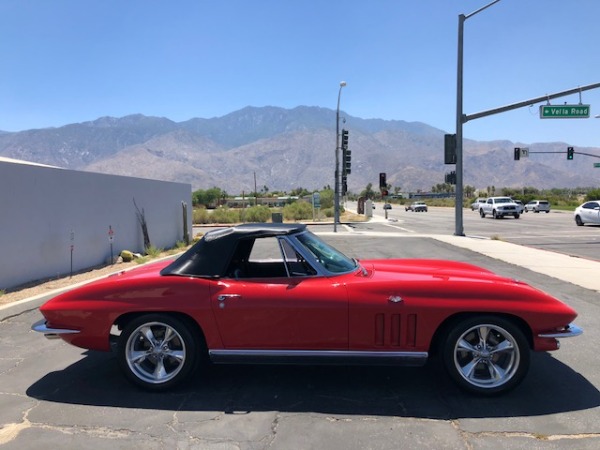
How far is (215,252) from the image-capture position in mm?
4395

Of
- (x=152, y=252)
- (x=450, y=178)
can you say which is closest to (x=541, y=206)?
(x=450, y=178)

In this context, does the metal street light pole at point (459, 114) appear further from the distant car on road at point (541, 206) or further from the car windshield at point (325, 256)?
the distant car on road at point (541, 206)

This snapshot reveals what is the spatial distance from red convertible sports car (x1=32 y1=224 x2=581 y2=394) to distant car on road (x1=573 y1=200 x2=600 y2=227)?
91.8ft

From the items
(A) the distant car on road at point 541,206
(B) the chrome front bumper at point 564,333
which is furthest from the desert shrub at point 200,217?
(A) the distant car on road at point 541,206

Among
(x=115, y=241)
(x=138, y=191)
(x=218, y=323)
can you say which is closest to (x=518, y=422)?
(x=218, y=323)

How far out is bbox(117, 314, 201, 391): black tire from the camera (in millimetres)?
4133

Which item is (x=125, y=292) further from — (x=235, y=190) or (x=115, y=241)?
(x=235, y=190)

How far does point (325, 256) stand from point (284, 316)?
0.79m

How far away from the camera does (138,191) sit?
1516 cm

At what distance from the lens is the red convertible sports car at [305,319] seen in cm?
396

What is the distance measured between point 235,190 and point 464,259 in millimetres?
178267

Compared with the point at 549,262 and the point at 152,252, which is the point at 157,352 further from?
the point at 549,262

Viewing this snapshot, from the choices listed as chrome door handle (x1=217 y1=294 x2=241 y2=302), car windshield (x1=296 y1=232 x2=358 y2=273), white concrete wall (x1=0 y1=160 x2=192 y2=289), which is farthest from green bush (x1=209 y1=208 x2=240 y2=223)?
chrome door handle (x1=217 y1=294 x2=241 y2=302)

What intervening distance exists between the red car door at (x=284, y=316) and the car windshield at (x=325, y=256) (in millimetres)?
301
